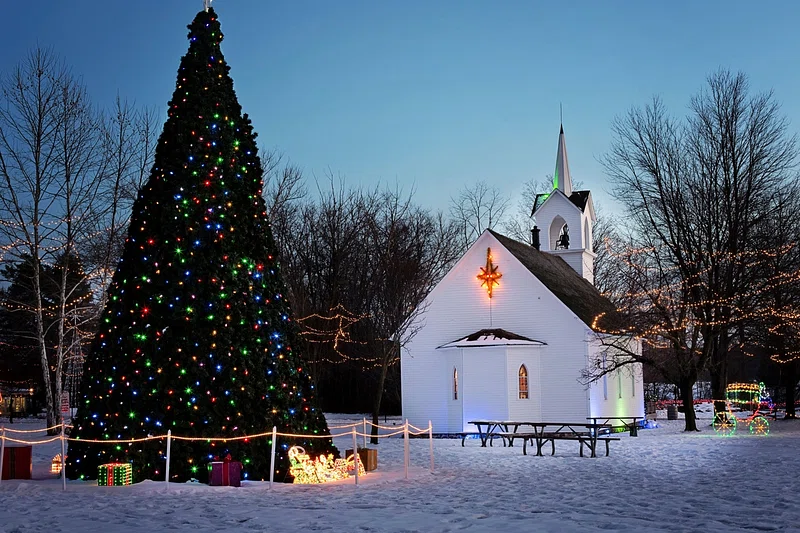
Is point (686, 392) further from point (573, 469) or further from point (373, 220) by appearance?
point (373, 220)

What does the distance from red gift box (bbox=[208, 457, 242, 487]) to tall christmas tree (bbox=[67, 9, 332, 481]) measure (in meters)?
0.56

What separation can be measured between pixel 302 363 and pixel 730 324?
23890mm

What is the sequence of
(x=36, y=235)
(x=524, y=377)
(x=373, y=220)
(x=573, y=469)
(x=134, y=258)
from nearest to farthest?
1. (x=134, y=258)
2. (x=573, y=469)
3. (x=36, y=235)
4. (x=524, y=377)
5. (x=373, y=220)

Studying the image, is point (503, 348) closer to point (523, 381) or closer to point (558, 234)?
point (523, 381)

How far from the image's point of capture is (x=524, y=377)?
1356 inches

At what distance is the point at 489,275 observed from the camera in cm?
3553

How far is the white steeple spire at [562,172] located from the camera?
4606 centimetres

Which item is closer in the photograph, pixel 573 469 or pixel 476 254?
pixel 573 469

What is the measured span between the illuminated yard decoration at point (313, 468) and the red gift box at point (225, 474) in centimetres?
124

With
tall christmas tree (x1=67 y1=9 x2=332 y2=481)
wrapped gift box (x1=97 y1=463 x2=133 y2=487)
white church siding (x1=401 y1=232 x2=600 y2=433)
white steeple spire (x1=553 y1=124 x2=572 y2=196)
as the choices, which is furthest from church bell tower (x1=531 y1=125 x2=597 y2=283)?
wrapped gift box (x1=97 y1=463 x2=133 y2=487)

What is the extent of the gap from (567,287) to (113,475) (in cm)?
2669

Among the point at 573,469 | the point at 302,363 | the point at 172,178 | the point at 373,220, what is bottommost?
the point at 573,469

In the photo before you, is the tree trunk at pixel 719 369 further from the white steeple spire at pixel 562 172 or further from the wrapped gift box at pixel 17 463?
the wrapped gift box at pixel 17 463

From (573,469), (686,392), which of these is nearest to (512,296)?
(686,392)
